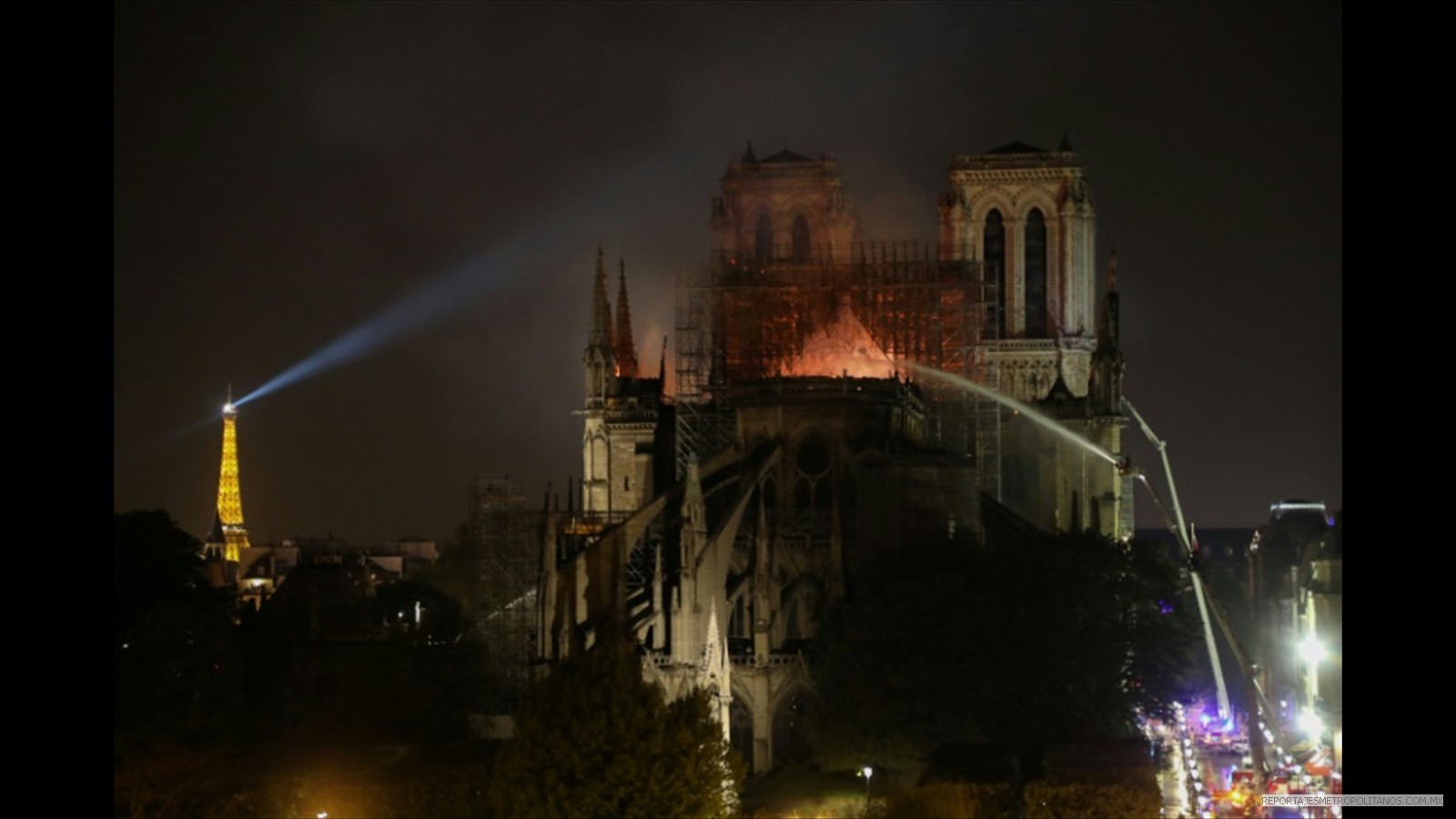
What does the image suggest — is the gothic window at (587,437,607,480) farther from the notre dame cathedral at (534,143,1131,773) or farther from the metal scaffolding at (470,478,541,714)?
the metal scaffolding at (470,478,541,714)

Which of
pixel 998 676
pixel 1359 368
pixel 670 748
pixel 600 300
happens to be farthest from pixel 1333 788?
pixel 1359 368

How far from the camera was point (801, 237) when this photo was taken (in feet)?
290

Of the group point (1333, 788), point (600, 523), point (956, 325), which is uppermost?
point (956, 325)

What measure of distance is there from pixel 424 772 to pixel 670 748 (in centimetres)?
732

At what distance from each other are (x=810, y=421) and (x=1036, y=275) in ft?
76.5

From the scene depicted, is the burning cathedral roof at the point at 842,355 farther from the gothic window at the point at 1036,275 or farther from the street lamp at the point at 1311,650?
the street lamp at the point at 1311,650

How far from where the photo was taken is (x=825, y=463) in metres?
71.0

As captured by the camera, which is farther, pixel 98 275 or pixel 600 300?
pixel 600 300

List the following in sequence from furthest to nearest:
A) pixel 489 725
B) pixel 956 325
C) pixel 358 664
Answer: pixel 956 325, pixel 358 664, pixel 489 725

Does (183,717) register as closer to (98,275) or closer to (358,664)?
(358,664)

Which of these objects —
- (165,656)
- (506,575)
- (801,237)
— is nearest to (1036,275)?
(801,237)

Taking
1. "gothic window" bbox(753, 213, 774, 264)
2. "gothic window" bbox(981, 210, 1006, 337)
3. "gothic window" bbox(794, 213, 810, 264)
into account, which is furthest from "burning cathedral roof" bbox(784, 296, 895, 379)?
"gothic window" bbox(981, 210, 1006, 337)

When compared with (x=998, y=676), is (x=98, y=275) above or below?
above

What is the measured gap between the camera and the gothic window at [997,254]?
298 feet
